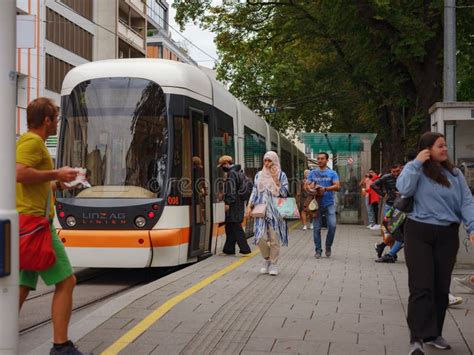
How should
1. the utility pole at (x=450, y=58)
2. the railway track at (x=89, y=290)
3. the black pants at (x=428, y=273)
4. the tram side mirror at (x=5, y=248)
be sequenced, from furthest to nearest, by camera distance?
the utility pole at (x=450, y=58)
the railway track at (x=89, y=290)
the black pants at (x=428, y=273)
the tram side mirror at (x=5, y=248)

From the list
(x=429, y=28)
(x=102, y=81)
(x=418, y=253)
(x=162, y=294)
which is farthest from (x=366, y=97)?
(x=418, y=253)

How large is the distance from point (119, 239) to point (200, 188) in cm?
181

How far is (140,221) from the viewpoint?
31.3 feet

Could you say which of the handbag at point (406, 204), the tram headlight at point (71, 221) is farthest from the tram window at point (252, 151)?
the handbag at point (406, 204)

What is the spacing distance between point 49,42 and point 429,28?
85.4 feet

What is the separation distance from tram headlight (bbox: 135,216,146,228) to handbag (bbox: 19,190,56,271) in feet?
16.5

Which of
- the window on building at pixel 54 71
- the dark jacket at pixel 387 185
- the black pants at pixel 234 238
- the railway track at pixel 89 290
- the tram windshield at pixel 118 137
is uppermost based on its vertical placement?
the window on building at pixel 54 71

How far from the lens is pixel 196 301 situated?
7.15 m

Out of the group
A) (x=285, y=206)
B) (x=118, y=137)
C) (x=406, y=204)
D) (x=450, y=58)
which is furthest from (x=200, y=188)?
(x=406, y=204)

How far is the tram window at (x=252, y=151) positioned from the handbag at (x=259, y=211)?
253 inches

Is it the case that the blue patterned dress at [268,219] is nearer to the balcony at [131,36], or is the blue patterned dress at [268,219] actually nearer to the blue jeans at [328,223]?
the blue jeans at [328,223]

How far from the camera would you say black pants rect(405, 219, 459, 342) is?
5121 mm

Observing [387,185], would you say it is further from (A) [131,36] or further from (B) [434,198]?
(A) [131,36]

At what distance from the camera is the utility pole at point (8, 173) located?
149 inches
